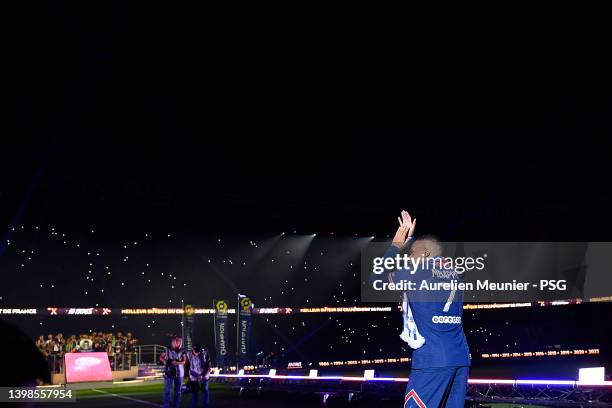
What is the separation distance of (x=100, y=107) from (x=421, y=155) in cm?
1494

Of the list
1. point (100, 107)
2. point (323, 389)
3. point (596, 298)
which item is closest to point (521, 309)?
point (596, 298)

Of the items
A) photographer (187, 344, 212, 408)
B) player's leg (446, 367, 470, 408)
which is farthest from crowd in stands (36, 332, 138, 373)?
player's leg (446, 367, 470, 408)

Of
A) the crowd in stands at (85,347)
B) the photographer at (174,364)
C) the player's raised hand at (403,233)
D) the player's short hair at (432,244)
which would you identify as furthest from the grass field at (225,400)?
the player's raised hand at (403,233)

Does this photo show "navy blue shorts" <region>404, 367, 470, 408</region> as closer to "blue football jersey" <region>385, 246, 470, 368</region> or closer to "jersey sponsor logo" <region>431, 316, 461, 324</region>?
"blue football jersey" <region>385, 246, 470, 368</region>

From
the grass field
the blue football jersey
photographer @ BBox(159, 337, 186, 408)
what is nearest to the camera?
the blue football jersey

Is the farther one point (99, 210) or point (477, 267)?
point (99, 210)

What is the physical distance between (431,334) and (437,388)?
407 mm

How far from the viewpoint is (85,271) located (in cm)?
4028

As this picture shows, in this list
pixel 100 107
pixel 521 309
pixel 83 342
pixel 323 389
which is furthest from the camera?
pixel 521 309

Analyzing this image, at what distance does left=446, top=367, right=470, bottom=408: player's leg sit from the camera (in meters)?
5.37

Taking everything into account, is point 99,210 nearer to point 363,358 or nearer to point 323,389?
point 363,358

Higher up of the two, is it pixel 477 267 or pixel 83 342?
pixel 477 267

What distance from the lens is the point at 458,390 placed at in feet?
17.7

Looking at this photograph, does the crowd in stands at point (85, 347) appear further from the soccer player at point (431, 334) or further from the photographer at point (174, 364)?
the soccer player at point (431, 334)
